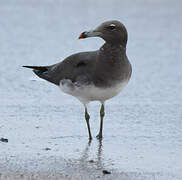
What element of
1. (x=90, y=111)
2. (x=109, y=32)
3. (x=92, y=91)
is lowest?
(x=90, y=111)

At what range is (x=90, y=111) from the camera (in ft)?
24.8

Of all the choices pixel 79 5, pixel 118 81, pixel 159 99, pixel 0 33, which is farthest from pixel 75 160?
pixel 79 5

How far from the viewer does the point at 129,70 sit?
654cm

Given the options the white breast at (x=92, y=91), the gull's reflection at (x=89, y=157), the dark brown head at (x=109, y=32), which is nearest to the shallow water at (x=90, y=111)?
the gull's reflection at (x=89, y=157)

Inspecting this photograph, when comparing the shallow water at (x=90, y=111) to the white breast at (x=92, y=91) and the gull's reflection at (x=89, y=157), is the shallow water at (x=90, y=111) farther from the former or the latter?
the white breast at (x=92, y=91)

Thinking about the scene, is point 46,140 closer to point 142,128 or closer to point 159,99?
point 142,128

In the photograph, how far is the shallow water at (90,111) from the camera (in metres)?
5.44

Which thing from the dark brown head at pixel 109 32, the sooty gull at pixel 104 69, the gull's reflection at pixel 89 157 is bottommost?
the gull's reflection at pixel 89 157

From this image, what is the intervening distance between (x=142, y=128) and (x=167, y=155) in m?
1.03

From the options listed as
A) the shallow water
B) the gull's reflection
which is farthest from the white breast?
the gull's reflection

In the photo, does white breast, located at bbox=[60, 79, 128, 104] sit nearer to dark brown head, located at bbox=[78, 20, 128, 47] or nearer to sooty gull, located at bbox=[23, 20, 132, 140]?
sooty gull, located at bbox=[23, 20, 132, 140]

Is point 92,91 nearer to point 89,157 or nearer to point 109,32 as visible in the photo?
point 109,32

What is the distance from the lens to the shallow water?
5438 millimetres

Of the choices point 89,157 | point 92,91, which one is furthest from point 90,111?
point 89,157
